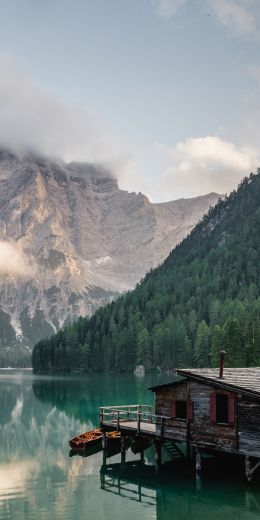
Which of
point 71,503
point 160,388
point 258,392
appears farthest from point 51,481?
point 258,392

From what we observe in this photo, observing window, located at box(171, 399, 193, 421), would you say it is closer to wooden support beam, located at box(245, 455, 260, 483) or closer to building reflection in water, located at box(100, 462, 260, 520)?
building reflection in water, located at box(100, 462, 260, 520)

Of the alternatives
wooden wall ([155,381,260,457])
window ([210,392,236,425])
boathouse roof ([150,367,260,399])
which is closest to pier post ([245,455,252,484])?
wooden wall ([155,381,260,457])

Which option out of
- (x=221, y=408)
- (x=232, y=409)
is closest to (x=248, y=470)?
(x=232, y=409)

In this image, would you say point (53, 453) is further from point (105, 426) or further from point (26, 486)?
point (26, 486)

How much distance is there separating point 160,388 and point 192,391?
4127mm

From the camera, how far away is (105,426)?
5666 centimetres

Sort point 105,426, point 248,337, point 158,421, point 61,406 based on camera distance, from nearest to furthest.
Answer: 1. point 158,421
2. point 105,426
3. point 61,406
4. point 248,337

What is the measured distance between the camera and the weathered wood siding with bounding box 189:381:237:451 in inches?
1679

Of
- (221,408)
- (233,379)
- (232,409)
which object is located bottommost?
(221,408)

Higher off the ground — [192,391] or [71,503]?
[192,391]

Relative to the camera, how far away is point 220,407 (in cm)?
4416

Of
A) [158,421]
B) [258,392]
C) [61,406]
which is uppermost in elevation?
[258,392]

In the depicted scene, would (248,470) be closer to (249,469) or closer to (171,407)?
(249,469)

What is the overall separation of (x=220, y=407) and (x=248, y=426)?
10.8 ft
